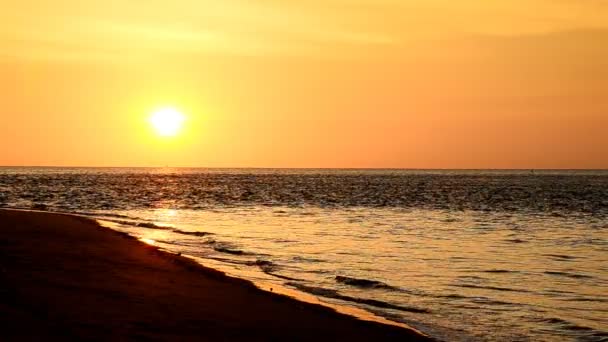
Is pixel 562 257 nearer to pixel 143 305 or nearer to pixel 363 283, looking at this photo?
pixel 363 283

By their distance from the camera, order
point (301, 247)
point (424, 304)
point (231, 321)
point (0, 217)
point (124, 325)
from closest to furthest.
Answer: point (124, 325) → point (231, 321) → point (424, 304) → point (301, 247) → point (0, 217)

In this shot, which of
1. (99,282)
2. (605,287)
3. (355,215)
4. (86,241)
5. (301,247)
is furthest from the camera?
(355,215)

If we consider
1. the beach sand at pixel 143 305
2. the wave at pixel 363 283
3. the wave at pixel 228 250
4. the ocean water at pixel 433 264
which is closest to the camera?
the beach sand at pixel 143 305

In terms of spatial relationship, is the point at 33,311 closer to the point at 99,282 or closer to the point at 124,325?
the point at 124,325

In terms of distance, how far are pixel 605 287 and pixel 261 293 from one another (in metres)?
9.74

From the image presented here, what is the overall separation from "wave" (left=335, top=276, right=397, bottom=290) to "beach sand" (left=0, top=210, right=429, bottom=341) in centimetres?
316

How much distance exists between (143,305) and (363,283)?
7730 millimetres

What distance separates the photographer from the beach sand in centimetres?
1119

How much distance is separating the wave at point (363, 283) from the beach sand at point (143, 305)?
3164 mm

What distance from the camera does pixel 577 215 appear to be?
54.4 metres

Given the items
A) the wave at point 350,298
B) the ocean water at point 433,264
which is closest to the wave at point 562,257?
the ocean water at point 433,264

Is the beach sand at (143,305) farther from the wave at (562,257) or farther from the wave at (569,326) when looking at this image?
the wave at (562,257)

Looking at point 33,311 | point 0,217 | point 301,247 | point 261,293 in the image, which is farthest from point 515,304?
point 0,217

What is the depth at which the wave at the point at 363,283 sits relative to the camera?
19.3 metres
